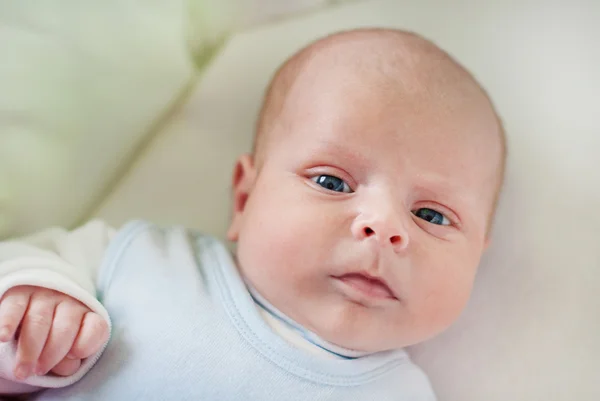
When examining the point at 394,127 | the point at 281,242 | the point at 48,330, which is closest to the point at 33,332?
the point at 48,330

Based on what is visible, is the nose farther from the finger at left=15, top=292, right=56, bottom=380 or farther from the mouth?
the finger at left=15, top=292, right=56, bottom=380

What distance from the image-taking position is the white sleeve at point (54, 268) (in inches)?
32.3

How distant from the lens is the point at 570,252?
1.12 metres

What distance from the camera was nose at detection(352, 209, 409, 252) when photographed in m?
0.83

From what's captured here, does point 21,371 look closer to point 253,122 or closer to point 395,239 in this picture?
point 395,239

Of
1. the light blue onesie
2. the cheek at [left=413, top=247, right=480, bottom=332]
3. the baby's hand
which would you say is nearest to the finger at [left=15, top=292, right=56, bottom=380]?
the baby's hand

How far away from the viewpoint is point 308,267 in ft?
2.82

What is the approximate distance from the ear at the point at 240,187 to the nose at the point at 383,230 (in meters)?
0.25

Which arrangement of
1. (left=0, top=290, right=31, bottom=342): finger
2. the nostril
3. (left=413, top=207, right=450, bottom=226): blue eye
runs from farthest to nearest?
1. (left=413, top=207, right=450, bottom=226): blue eye
2. the nostril
3. (left=0, top=290, right=31, bottom=342): finger

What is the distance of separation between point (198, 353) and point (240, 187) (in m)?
0.31

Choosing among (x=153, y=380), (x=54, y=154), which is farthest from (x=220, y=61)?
(x=153, y=380)

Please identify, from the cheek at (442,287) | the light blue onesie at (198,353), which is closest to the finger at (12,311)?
the light blue onesie at (198,353)

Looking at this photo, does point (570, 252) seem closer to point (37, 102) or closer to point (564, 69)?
point (564, 69)

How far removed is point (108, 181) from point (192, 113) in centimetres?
24
